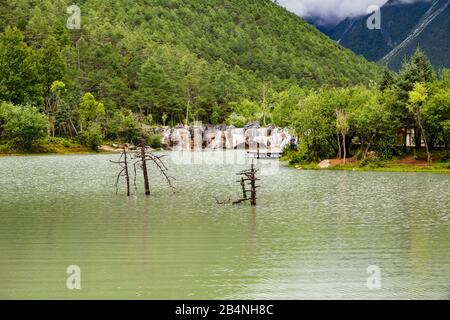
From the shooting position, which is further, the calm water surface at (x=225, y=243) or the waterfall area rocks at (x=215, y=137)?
the waterfall area rocks at (x=215, y=137)

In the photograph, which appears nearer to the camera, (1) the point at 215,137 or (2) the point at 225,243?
(2) the point at 225,243

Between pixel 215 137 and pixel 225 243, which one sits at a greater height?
pixel 215 137

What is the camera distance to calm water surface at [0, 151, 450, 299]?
22000 mm

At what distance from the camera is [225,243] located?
97.9 ft

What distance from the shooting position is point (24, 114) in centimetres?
12312

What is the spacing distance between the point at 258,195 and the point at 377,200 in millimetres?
9093

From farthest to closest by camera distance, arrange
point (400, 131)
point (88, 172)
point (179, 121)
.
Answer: point (179, 121)
point (400, 131)
point (88, 172)

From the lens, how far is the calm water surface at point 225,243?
22000 mm

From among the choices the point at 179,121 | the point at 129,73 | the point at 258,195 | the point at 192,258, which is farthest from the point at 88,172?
the point at 129,73

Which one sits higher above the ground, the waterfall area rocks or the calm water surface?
the waterfall area rocks

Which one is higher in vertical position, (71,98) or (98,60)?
(98,60)

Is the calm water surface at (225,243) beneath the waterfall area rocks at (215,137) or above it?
beneath

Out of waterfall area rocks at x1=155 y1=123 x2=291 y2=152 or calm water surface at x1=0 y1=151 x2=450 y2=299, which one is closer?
calm water surface at x1=0 y1=151 x2=450 y2=299

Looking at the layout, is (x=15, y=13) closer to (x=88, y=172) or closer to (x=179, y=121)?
(x=179, y=121)
